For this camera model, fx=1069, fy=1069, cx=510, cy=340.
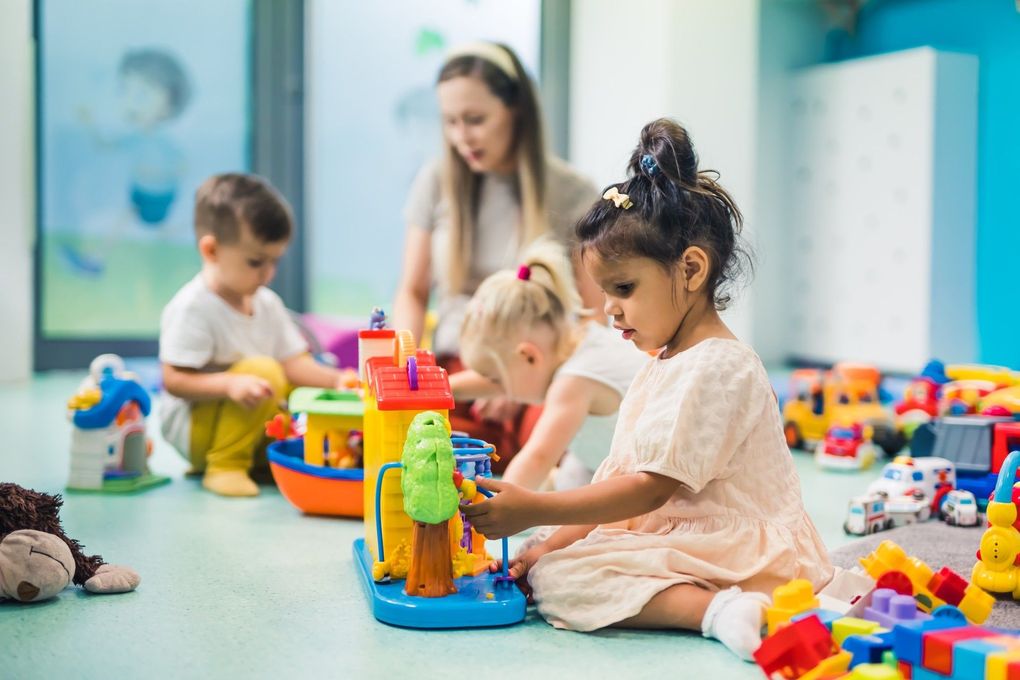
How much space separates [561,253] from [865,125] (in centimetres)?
242

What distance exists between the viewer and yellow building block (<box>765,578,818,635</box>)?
102cm

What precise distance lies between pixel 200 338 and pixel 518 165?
2.56 ft

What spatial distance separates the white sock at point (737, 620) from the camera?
3.45 ft

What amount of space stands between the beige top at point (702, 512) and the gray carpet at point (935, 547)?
26 centimetres

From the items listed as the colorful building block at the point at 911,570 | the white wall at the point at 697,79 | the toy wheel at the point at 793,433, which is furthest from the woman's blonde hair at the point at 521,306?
the white wall at the point at 697,79

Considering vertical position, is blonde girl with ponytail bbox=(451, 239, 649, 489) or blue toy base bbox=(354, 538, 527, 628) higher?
blonde girl with ponytail bbox=(451, 239, 649, 489)

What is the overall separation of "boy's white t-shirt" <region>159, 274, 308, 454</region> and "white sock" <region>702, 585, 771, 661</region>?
1203 mm

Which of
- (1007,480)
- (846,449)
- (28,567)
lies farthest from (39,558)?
(846,449)

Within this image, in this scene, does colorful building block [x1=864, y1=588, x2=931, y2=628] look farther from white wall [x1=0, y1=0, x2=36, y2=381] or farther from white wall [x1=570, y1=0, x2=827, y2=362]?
white wall [x1=0, y1=0, x2=36, y2=381]

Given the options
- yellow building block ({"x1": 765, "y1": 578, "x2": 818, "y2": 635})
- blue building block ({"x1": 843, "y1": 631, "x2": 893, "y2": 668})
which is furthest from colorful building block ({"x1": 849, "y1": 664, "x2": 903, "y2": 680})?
yellow building block ({"x1": 765, "y1": 578, "x2": 818, "y2": 635})

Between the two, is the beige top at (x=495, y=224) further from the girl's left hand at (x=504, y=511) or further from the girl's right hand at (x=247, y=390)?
the girl's left hand at (x=504, y=511)

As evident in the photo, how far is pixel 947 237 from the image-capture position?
3633 millimetres

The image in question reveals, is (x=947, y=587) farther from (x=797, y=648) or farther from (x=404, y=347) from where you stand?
(x=404, y=347)

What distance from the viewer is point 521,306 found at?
→ 161 cm
